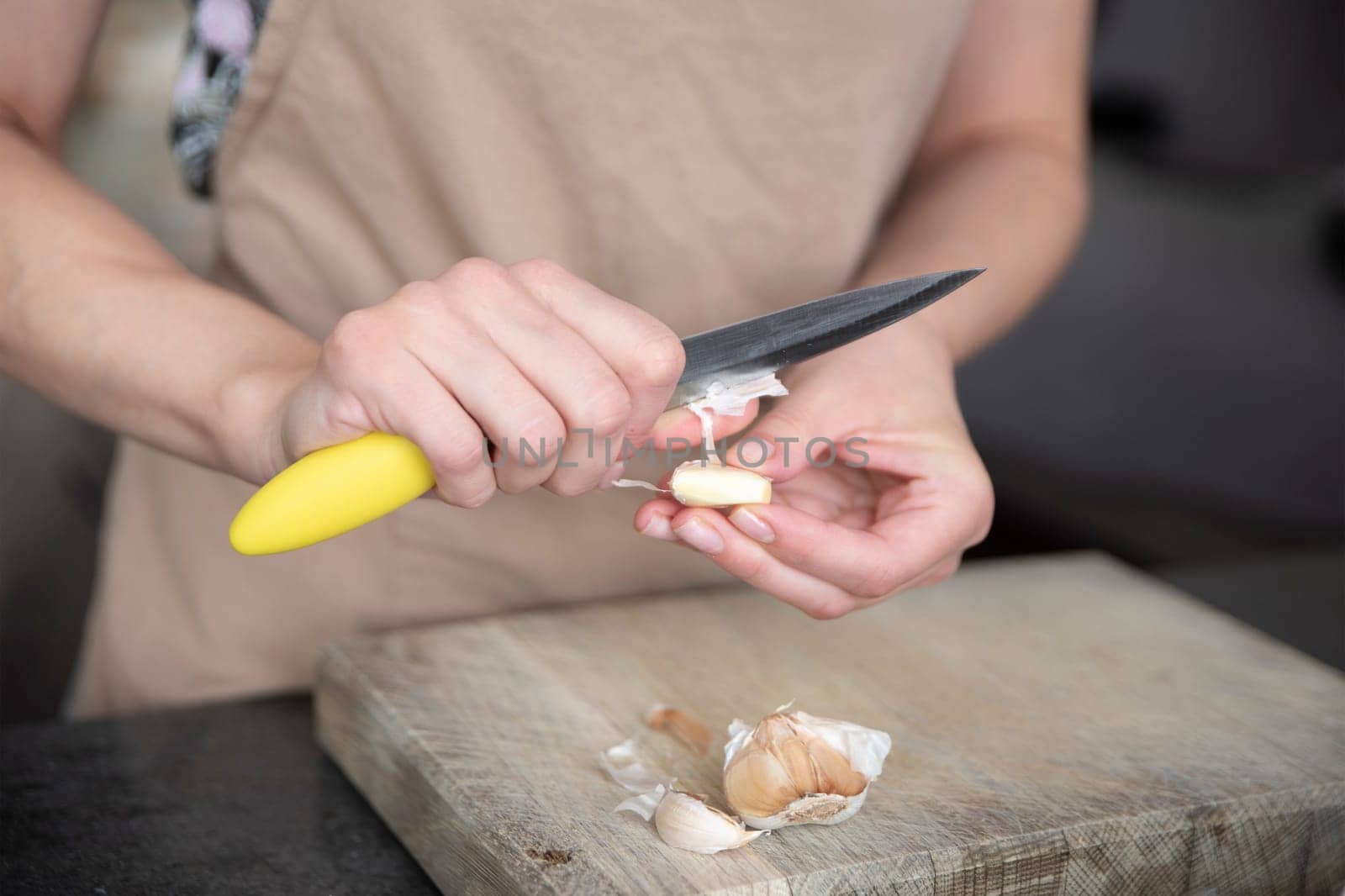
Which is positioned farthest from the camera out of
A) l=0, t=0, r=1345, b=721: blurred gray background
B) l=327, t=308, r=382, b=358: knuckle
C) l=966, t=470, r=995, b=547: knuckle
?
l=0, t=0, r=1345, b=721: blurred gray background

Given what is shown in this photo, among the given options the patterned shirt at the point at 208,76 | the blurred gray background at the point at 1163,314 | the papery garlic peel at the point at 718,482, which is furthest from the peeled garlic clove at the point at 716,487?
the blurred gray background at the point at 1163,314

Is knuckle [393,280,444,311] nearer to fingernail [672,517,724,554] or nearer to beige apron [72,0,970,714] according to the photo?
fingernail [672,517,724,554]

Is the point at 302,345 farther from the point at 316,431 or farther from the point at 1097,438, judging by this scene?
the point at 1097,438

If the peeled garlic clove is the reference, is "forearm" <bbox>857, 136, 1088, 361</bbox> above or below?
above

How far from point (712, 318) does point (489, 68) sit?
26 cm

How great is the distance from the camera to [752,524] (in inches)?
28.1

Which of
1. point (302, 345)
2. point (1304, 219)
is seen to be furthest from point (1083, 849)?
point (1304, 219)

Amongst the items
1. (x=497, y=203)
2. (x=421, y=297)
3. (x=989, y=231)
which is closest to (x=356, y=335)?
(x=421, y=297)

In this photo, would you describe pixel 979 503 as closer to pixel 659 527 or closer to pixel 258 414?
pixel 659 527

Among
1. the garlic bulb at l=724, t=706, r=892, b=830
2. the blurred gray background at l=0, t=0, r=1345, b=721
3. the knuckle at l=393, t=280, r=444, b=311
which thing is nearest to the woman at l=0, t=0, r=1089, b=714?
the knuckle at l=393, t=280, r=444, b=311

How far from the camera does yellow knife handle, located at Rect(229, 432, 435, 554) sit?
0.59 metres

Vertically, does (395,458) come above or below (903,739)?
above

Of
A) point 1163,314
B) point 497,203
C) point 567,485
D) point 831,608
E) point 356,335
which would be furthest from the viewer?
point 1163,314

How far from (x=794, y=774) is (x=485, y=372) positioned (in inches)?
11.0
